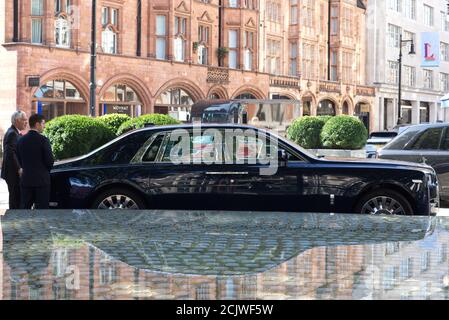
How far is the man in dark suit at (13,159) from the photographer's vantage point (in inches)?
449

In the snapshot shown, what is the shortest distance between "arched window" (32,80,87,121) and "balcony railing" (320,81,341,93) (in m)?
23.6

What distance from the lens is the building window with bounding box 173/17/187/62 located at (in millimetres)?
39562

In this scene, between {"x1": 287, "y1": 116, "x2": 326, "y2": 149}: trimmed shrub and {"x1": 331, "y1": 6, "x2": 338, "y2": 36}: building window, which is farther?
{"x1": 331, "y1": 6, "x2": 338, "y2": 36}: building window

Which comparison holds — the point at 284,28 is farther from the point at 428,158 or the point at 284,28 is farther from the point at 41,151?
the point at 41,151

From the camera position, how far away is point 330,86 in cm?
5447

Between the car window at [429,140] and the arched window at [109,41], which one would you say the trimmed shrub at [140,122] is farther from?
the arched window at [109,41]

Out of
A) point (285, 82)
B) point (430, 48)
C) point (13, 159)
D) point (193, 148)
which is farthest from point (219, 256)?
point (430, 48)

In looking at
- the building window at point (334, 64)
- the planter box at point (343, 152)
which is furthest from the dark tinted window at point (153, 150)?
the building window at point (334, 64)

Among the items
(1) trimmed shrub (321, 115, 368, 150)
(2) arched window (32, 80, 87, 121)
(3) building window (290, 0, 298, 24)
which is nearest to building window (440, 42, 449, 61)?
(3) building window (290, 0, 298, 24)

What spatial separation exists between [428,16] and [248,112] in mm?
40588

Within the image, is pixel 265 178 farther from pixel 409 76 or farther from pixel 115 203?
pixel 409 76

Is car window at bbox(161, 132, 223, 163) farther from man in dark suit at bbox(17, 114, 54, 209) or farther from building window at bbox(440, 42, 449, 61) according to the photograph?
building window at bbox(440, 42, 449, 61)

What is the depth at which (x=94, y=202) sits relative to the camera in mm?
10500
